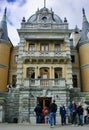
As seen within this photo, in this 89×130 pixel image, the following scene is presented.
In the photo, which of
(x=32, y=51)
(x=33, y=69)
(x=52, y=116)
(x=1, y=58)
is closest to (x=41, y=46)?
(x=32, y=51)

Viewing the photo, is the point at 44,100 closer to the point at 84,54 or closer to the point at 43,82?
the point at 43,82

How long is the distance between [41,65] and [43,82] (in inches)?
160

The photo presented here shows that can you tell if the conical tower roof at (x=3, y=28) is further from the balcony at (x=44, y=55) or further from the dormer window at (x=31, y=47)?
the balcony at (x=44, y=55)

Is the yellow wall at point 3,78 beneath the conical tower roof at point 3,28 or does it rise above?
beneath

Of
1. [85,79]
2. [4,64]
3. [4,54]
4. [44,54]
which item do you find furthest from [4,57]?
[85,79]

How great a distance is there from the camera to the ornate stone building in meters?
24.8

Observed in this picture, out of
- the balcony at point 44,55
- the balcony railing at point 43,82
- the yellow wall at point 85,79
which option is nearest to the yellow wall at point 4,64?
the balcony at point 44,55

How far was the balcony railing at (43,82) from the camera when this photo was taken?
82.5ft

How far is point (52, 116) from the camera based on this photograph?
15.3m

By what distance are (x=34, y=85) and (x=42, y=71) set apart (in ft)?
13.8

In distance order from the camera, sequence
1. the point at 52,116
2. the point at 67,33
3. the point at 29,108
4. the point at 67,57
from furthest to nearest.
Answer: the point at 67,33, the point at 67,57, the point at 29,108, the point at 52,116

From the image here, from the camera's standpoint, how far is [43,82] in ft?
83.5

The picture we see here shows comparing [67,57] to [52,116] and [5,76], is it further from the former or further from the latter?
[52,116]

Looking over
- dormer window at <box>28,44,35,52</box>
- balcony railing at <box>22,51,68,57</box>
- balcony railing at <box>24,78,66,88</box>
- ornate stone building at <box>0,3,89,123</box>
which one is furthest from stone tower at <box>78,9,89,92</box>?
dormer window at <box>28,44,35,52</box>
